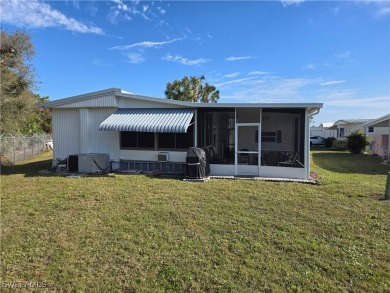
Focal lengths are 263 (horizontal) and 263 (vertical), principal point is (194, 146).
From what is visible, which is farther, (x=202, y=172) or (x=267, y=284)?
(x=202, y=172)

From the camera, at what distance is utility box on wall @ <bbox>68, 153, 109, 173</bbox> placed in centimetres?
1271

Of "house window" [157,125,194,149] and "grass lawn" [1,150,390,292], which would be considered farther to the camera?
"house window" [157,125,194,149]

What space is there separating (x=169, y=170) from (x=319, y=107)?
7243 millimetres

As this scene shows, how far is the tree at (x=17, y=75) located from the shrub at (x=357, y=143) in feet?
93.9

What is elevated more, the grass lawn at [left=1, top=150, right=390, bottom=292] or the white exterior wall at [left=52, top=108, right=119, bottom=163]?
the white exterior wall at [left=52, top=108, right=119, bottom=163]

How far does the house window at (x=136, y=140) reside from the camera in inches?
520

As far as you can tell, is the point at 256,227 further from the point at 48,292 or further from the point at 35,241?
the point at 35,241

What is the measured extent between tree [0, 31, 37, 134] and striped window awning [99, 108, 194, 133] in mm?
10685

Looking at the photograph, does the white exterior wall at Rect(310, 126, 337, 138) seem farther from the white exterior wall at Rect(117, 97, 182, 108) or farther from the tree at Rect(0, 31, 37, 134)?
the tree at Rect(0, 31, 37, 134)

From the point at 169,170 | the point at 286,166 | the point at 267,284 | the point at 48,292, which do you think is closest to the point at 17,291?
the point at 48,292

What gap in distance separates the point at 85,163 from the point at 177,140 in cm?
458

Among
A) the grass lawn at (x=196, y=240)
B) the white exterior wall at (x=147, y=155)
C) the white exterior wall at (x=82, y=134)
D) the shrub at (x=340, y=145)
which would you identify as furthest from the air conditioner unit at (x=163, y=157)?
the shrub at (x=340, y=145)

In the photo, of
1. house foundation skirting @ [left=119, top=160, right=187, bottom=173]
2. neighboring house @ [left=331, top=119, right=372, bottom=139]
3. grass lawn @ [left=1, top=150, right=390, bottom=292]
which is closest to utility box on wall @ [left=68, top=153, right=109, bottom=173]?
house foundation skirting @ [left=119, top=160, right=187, bottom=173]

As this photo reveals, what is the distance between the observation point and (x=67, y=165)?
12891 millimetres
